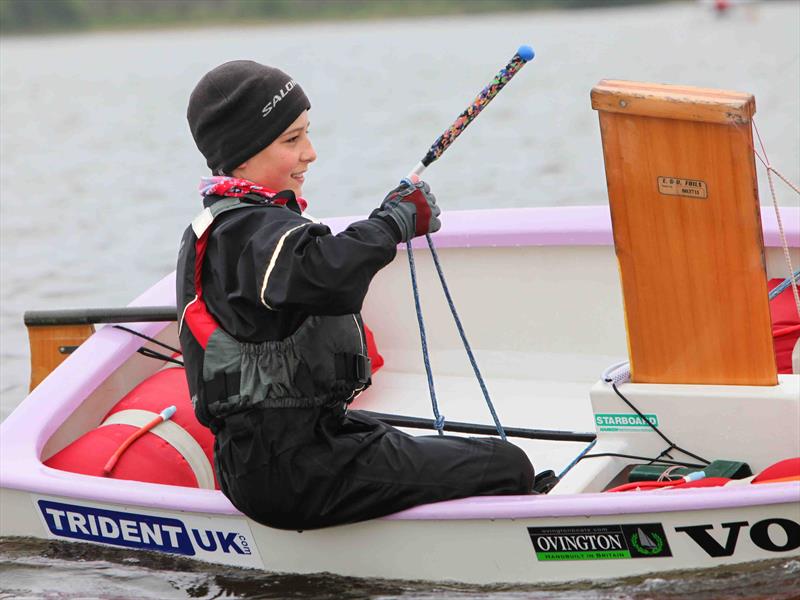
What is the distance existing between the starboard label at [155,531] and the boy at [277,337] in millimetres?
230

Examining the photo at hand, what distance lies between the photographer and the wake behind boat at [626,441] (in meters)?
2.95

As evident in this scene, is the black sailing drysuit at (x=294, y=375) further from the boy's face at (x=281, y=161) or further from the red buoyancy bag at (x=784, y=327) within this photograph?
the red buoyancy bag at (x=784, y=327)

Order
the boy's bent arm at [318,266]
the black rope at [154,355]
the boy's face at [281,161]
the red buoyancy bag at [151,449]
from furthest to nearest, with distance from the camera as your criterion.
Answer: the black rope at [154,355], the red buoyancy bag at [151,449], the boy's face at [281,161], the boy's bent arm at [318,266]

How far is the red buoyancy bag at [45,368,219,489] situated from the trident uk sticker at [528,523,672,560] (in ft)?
3.55

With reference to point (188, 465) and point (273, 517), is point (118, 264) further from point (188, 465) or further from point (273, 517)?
point (273, 517)

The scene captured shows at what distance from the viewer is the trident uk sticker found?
115 inches

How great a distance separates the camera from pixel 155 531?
11.1 feet

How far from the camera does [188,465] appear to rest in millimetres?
3596

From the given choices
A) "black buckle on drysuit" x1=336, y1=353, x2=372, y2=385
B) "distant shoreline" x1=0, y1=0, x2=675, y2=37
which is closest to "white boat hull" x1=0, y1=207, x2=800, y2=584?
"black buckle on drysuit" x1=336, y1=353, x2=372, y2=385

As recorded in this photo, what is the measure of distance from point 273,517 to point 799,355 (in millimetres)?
1717

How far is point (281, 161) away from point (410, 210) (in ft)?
1.07

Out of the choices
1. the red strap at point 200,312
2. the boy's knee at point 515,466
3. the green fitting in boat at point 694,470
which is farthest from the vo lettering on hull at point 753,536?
the red strap at point 200,312

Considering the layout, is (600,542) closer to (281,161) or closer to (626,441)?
(626,441)

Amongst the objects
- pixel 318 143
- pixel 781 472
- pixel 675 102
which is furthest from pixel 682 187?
pixel 318 143
